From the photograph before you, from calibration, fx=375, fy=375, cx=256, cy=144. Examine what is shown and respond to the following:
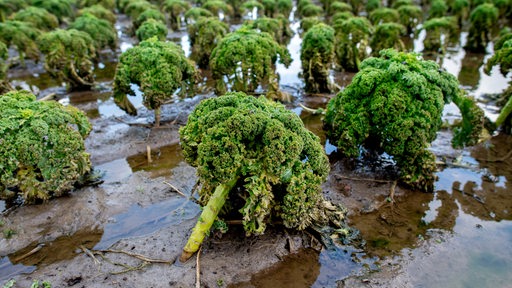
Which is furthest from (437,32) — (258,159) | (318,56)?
(258,159)

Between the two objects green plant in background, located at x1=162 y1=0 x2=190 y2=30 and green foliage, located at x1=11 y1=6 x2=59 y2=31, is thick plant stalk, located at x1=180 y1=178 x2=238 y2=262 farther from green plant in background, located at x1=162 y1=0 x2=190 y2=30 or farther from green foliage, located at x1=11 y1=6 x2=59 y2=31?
green plant in background, located at x1=162 y1=0 x2=190 y2=30

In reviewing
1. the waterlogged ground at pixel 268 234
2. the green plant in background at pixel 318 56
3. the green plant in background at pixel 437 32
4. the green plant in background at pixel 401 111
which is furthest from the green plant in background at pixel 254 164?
the green plant in background at pixel 437 32

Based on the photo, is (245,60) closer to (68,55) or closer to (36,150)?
(36,150)

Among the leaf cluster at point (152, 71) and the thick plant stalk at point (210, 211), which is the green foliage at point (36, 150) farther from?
the thick plant stalk at point (210, 211)

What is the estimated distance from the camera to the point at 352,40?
11555 mm

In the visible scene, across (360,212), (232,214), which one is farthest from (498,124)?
(232,214)

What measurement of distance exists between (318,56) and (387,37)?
12.4 ft

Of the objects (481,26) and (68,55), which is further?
(481,26)

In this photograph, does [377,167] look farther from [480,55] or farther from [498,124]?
[480,55]

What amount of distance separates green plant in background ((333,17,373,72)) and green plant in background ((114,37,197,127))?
18.5ft

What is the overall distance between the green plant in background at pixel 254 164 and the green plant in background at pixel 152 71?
2.82 metres

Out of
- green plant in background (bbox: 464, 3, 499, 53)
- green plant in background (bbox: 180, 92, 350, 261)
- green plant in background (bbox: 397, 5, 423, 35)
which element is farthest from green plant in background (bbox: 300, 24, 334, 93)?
green plant in background (bbox: 397, 5, 423, 35)

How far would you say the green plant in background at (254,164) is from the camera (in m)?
4.60

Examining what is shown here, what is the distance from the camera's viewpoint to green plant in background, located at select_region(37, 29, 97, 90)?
10.1m
